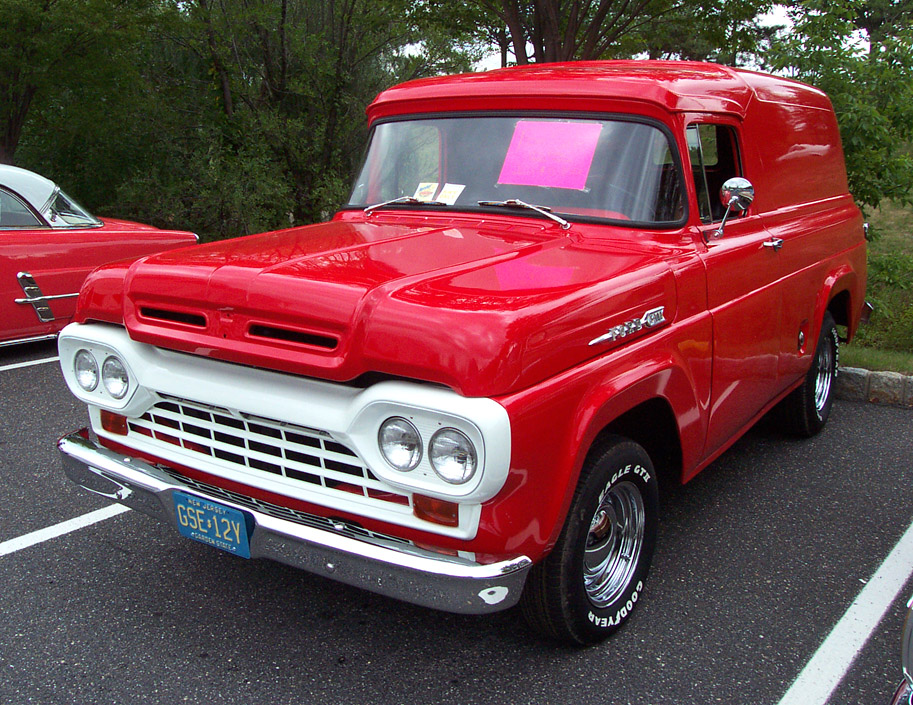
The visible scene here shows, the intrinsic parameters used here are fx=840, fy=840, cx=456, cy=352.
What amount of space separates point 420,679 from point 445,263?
139cm

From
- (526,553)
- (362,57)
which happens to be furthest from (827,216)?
(362,57)

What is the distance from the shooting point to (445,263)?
9.46ft

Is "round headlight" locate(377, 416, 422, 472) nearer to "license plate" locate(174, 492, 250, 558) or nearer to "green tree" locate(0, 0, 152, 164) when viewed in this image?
"license plate" locate(174, 492, 250, 558)

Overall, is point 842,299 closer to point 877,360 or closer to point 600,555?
point 877,360

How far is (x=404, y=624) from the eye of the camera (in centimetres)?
309

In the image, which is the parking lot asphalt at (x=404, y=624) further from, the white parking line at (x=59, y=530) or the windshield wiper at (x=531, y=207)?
the windshield wiper at (x=531, y=207)

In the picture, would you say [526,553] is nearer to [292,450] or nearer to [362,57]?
[292,450]

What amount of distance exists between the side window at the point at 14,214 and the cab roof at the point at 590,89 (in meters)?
3.73

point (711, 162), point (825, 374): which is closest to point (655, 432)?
point (711, 162)

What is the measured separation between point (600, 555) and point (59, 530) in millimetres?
2401

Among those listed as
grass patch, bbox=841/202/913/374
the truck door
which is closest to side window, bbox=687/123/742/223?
the truck door

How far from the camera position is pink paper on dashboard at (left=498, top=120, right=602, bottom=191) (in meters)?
3.46

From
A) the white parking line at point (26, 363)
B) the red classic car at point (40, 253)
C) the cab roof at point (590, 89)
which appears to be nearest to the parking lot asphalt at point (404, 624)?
the cab roof at point (590, 89)

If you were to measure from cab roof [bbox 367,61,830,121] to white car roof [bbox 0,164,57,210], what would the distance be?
3.75 m
